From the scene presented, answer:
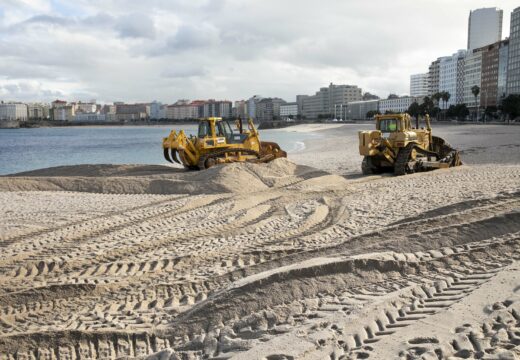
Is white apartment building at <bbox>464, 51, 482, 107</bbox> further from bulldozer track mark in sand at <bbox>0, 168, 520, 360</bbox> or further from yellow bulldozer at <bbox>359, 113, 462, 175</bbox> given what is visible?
bulldozer track mark in sand at <bbox>0, 168, 520, 360</bbox>

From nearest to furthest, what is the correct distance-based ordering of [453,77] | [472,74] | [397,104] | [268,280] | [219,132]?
[268,280]
[219,132]
[472,74]
[453,77]
[397,104]

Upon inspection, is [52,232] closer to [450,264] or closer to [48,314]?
[48,314]

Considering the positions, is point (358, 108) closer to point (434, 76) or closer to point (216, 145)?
point (434, 76)

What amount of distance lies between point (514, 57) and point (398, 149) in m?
121

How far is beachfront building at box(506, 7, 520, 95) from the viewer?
117000mm

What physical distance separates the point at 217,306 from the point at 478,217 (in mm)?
4851

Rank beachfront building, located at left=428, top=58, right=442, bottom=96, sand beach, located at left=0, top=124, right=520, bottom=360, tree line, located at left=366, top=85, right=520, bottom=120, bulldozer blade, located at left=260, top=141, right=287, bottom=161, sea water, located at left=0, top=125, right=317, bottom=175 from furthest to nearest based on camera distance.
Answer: beachfront building, located at left=428, top=58, right=442, bottom=96 < tree line, located at left=366, top=85, right=520, bottom=120 < sea water, located at left=0, top=125, right=317, bottom=175 < bulldozer blade, located at left=260, top=141, right=287, bottom=161 < sand beach, located at left=0, top=124, right=520, bottom=360

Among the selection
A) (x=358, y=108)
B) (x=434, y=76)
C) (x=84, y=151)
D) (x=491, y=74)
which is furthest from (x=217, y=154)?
(x=358, y=108)

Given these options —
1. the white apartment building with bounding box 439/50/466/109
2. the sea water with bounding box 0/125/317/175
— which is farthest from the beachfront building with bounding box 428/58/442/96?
the sea water with bounding box 0/125/317/175

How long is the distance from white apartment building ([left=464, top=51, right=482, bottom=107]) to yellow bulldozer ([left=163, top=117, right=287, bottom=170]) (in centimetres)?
13254

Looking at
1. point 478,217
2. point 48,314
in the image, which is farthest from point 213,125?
point 48,314

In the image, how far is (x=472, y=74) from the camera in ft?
471

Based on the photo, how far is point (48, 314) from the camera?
17.4 ft

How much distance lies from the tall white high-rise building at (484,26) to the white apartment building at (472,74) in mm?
44833
